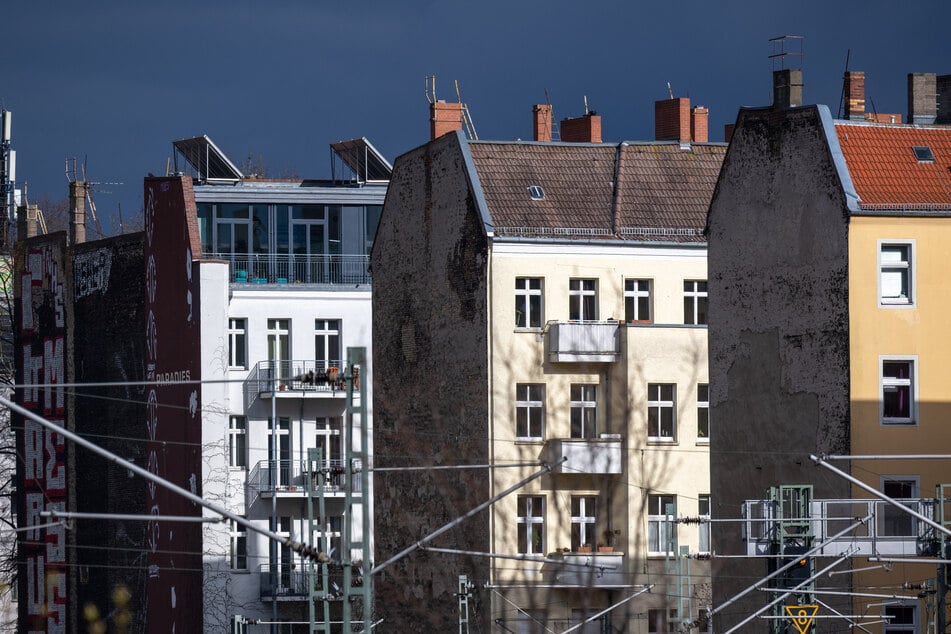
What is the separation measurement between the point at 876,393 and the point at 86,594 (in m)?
37.9

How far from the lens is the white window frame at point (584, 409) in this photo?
191 ft

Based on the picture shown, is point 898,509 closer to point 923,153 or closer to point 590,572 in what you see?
point 923,153

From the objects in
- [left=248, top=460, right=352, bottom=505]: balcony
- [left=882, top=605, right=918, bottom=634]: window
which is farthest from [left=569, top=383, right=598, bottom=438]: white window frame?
[left=882, top=605, right=918, bottom=634]: window

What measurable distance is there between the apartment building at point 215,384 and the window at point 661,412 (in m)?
8.83

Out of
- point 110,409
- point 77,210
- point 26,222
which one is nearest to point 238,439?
point 110,409

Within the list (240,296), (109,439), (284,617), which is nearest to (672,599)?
(284,617)

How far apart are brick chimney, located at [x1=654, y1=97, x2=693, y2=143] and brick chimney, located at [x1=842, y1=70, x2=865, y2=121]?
975cm

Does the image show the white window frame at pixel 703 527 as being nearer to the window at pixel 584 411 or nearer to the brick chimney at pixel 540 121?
the window at pixel 584 411

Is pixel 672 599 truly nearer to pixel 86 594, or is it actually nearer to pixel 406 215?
pixel 406 215

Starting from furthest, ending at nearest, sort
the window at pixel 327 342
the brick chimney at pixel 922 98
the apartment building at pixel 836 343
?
1. the window at pixel 327 342
2. the brick chimney at pixel 922 98
3. the apartment building at pixel 836 343

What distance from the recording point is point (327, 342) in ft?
222

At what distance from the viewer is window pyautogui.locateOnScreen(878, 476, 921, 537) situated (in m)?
45.9

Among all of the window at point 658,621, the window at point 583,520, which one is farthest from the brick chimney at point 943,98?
the window at point 658,621

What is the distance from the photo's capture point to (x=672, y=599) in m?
58.2
